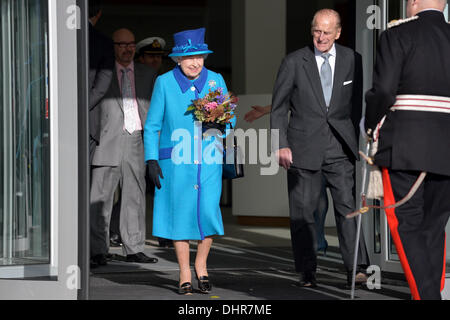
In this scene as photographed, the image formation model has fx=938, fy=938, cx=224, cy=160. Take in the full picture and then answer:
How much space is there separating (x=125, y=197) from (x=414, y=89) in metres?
3.73

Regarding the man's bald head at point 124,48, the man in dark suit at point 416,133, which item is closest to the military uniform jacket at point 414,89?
the man in dark suit at point 416,133

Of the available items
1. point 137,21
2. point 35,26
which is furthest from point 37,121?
point 137,21

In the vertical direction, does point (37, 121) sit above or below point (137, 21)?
below

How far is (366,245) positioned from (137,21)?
16.9m

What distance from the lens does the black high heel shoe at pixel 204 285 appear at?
6023mm

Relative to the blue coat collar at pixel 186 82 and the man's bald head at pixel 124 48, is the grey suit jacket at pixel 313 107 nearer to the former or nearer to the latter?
the blue coat collar at pixel 186 82

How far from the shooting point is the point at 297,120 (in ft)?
20.5

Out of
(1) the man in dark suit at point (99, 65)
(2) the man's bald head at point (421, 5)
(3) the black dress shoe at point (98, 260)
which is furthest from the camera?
(3) the black dress shoe at point (98, 260)

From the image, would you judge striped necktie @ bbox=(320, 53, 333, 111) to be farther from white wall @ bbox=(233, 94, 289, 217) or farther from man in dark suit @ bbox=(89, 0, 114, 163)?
white wall @ bbox=(233, 94, 289, 217)

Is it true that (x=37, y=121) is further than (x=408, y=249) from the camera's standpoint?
Yes

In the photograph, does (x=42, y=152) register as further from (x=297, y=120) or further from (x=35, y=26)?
(x=297, y=120)

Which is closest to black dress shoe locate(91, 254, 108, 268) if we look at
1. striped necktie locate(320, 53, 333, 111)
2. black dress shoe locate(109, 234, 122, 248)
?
black dress shoe locate(109, 234, 122, 248)

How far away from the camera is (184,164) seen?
6086 mm

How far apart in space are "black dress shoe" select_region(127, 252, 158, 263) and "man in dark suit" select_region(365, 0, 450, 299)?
3.33 meters
